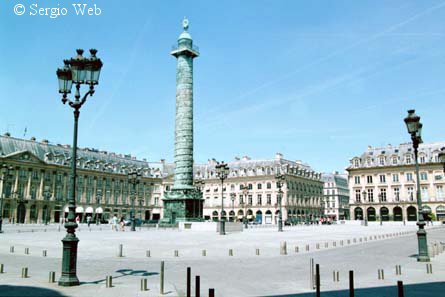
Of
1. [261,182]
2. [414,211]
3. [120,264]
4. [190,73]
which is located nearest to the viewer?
[120,264]

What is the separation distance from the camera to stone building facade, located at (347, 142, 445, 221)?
259 ft

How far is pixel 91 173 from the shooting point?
282 ft

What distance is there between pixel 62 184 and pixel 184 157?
134ft

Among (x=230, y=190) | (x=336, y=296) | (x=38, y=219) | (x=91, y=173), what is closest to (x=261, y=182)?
(x=230, y=190)

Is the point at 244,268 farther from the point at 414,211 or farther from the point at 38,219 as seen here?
the point at 414,211

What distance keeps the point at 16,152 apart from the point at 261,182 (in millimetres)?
48302

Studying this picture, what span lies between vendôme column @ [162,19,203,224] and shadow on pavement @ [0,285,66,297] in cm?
3759

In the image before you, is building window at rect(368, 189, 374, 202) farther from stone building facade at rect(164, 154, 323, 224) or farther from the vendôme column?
the vendôme column

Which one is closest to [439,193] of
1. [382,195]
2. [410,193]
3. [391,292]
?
[410,193]

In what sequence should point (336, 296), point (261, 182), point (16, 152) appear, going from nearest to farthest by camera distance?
point (336, 296) → point (16, 152) → point (261, 182)

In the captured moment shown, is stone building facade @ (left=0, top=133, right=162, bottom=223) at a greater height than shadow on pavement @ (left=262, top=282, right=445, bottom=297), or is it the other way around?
stone building facade @ (left=0, top=133, right=162, bottom=223)

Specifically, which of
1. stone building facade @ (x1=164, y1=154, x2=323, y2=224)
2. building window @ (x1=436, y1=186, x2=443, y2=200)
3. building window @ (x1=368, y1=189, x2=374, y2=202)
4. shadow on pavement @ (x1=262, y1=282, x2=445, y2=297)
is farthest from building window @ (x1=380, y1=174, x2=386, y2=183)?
shadow on pavement @ (x1=262, y1=282, x2=445, y2=297)

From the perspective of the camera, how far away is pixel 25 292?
949cm

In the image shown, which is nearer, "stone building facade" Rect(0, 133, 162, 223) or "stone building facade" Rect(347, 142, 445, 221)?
"stone building facade" Rect(0, 133, 162, 223)
